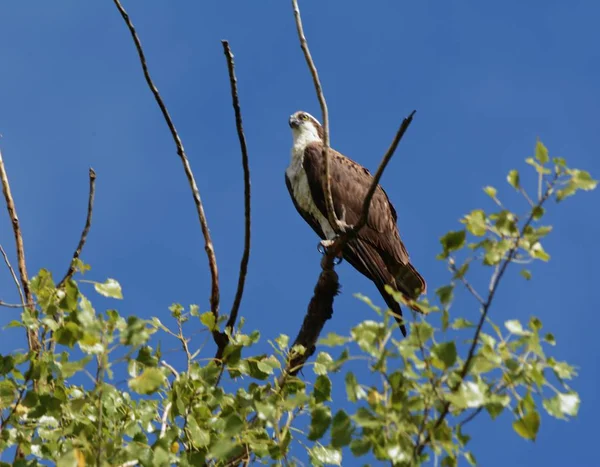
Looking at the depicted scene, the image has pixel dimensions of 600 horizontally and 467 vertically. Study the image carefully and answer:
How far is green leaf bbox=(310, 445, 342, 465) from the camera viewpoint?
13.5ft

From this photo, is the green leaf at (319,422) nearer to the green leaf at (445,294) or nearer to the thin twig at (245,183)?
the green leaf at (445,294)

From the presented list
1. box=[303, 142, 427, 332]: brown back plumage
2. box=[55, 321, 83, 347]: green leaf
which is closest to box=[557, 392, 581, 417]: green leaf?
box=[55, 321, 83, 347]: green leaf

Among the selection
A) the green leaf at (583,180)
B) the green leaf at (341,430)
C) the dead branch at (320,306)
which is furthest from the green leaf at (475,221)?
the dead branch at (320,306)

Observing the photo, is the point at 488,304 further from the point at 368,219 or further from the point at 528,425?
the point at 368,219

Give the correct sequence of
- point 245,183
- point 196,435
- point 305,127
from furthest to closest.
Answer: point 305,127 < point 245,183 < point 196,435

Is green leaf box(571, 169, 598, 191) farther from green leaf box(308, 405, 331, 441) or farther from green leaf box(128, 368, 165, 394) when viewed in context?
green leaf box(128, 368, 165, 394)

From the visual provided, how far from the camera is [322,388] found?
4.23 metres

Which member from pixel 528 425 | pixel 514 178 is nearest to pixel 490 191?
pixel 514 178

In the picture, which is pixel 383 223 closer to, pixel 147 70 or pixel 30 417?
pixel 147 70

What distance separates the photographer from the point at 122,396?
4.54 m

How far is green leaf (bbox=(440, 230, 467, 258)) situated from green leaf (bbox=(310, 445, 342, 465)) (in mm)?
1416

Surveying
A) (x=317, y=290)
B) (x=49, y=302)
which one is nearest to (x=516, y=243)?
(x=49, y=302)

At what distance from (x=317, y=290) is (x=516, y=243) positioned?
10.2ft

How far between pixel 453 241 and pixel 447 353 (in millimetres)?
374
